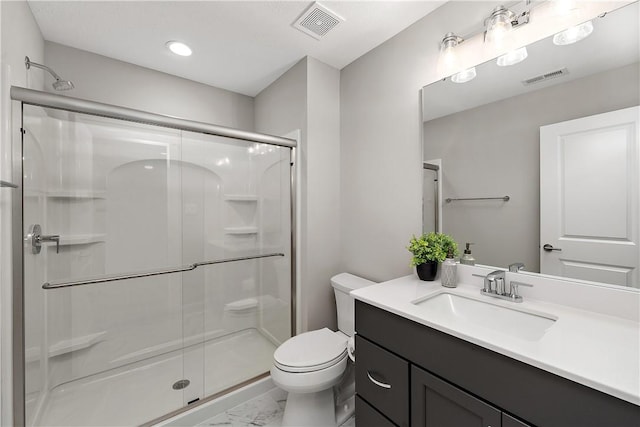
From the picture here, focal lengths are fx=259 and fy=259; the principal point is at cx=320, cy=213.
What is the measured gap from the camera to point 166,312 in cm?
185

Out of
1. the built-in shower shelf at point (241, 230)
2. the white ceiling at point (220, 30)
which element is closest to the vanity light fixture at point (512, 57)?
the white ceiling at point (220, 30)

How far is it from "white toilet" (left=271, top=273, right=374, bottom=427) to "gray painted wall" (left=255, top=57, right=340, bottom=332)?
0.40 m

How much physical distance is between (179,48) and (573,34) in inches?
88.9

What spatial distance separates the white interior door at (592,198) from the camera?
929 millimetres

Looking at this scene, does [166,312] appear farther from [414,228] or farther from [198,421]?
[414,228]

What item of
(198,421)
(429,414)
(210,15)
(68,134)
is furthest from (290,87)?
(198,421)

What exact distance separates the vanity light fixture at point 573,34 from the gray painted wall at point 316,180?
1.33 m

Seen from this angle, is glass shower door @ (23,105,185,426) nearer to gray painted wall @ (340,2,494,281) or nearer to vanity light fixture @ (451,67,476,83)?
gray painted wall @ (340,2,494,281)

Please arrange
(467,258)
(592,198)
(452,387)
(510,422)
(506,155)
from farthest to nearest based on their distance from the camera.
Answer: (467,258) < (506,155) < (592,198) < (452,387) < (510,422)

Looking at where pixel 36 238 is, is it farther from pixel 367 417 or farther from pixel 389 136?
pixel 389 136

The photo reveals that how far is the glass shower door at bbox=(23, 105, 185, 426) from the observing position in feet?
4.45

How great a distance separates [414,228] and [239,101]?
2.17 meters

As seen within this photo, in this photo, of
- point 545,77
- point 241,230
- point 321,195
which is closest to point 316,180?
point 321,195

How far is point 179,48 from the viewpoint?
1879mm
